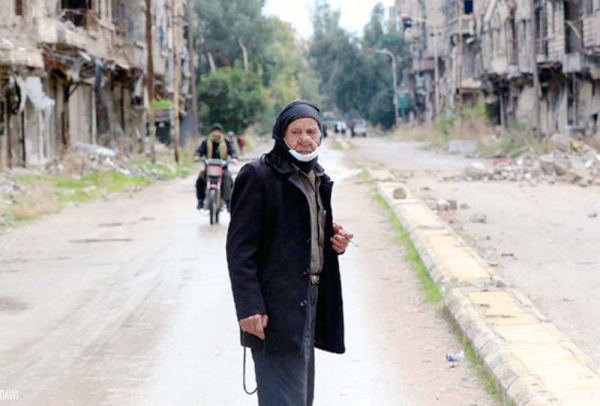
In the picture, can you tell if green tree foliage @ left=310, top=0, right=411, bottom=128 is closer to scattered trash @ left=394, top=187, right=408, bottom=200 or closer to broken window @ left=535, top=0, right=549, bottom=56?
broken window @ left=535, top=0, right=549, bottom=56

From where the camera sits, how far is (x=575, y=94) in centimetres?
5538

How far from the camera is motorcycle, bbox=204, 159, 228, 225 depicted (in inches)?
819

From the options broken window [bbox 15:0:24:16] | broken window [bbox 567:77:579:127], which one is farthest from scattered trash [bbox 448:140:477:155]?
broken window [bbox 15:0:24:16]

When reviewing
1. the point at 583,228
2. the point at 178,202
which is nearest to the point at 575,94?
the point at 178,202

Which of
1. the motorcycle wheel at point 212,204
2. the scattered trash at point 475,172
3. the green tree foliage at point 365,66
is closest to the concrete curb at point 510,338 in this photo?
the motorcycle wheel at point 212,204

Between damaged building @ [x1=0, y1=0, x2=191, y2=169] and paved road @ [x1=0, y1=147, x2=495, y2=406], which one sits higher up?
damaged building @ [x1=0, y1=0, x2=191, y2=169]

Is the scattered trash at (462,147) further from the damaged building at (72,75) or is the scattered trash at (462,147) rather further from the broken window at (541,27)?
the damaged building at (72,75)

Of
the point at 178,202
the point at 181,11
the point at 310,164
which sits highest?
the point at 181,11

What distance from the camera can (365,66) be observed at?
11531 centimetres

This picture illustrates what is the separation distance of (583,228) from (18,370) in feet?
41.1

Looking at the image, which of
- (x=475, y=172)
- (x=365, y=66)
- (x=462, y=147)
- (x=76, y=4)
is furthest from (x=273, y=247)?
(x=365, y=66)

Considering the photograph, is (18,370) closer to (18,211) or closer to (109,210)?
(18,211)

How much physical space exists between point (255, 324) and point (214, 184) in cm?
1560

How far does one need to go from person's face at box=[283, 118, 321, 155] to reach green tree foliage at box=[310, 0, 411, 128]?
358ft
